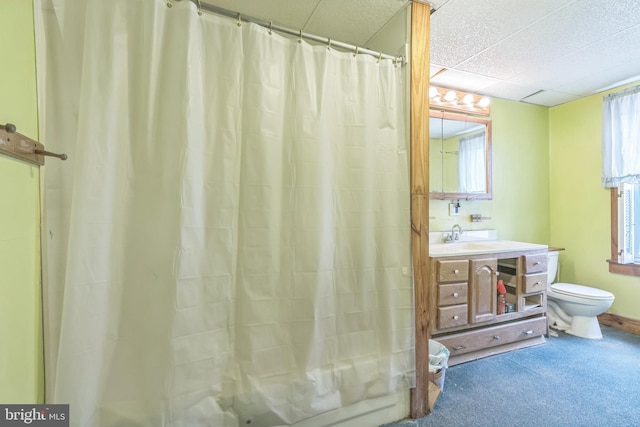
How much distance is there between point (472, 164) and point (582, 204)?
134 centimetres

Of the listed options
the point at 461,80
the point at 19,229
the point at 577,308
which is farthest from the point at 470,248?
the point at 19,229

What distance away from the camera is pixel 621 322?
258 centimetres

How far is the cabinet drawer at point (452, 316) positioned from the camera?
1.92 m

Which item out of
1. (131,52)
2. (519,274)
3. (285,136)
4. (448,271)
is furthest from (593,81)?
(131,52)

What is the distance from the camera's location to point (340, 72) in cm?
137

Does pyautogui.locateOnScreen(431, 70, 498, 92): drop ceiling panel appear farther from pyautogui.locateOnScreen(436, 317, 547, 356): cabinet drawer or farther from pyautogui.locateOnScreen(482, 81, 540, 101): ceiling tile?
pyautogui.locateOnScreen(436, 317, 547, 356): cabinet drawer

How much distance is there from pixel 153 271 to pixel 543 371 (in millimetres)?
2583

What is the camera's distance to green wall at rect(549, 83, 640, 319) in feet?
8.71

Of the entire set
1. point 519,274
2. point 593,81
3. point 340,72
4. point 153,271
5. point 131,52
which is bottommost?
point 519,274

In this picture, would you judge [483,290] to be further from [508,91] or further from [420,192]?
[508,91]

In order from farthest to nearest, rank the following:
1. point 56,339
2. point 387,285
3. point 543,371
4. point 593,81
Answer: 1. point 593,81
2. point 543,371
3. point 387,285
4. point 56,339

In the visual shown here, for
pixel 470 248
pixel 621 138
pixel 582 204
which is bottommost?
Result: pixel 470 248

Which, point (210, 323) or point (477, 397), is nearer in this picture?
point (210, 323)

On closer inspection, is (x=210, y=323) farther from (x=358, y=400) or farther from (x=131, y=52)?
(x=131, y=52)
